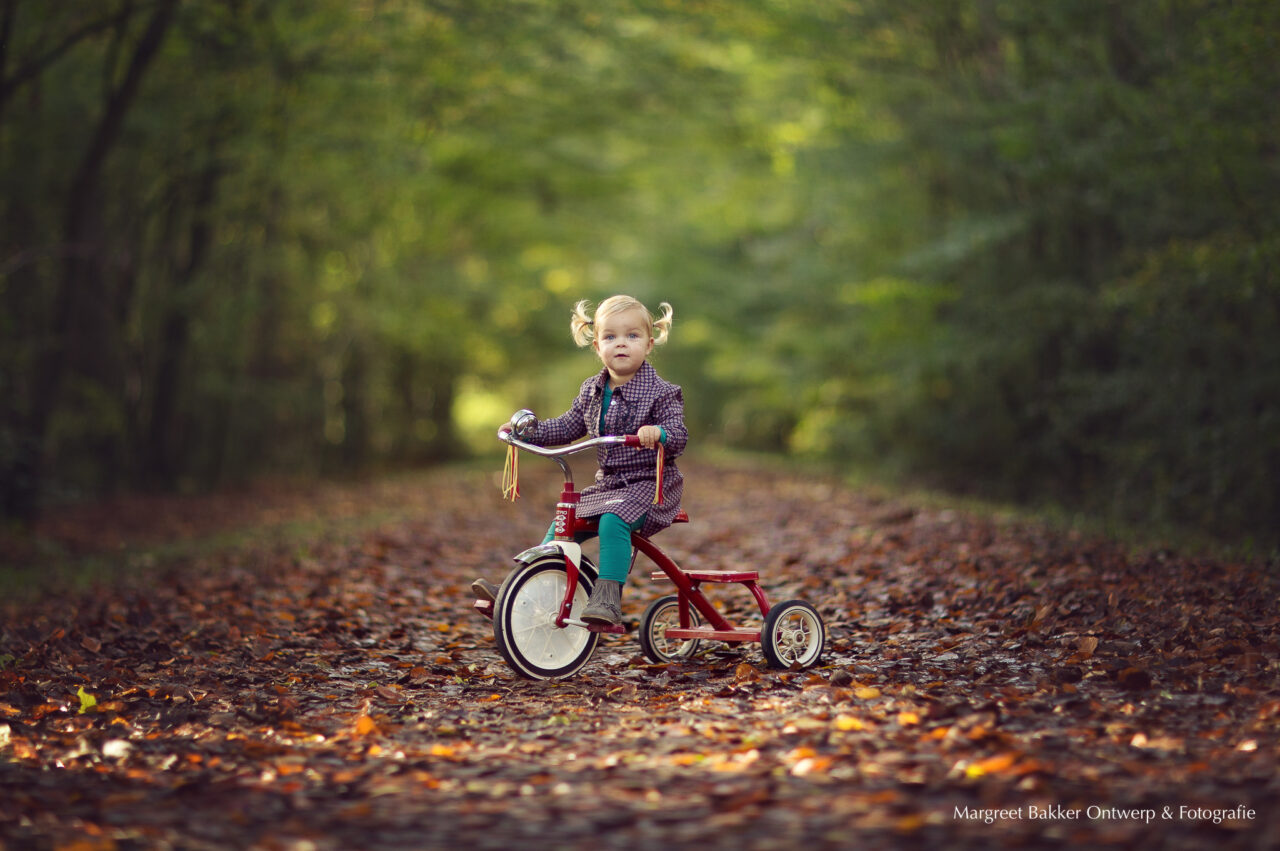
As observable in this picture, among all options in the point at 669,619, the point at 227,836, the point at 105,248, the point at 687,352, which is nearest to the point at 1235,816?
the point at 227,836

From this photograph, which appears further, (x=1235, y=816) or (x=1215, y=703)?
(x=1215, y=703)

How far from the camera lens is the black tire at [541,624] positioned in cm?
555

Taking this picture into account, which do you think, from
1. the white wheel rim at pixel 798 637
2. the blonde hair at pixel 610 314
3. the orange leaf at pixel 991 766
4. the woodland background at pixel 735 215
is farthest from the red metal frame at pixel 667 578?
the woodland background at pixel 735 215

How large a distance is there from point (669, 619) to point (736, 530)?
20.6 feet

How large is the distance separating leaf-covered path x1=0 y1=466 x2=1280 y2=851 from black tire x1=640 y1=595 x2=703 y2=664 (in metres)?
0.11

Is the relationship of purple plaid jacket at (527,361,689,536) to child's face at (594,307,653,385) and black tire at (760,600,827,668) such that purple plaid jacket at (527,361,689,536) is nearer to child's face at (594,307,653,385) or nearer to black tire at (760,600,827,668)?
child's face at (594,307,653,385)

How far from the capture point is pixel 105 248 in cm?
1534

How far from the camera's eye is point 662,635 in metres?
6.45

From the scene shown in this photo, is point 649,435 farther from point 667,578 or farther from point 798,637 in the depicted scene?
point 798,637

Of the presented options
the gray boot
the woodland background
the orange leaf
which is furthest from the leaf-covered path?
the woodland background

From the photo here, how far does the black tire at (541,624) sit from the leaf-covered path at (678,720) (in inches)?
5.2

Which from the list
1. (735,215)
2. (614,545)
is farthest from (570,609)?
(735,215)

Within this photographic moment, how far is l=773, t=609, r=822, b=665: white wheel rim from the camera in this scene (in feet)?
19.3

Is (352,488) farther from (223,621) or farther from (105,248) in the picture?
(223,621)
